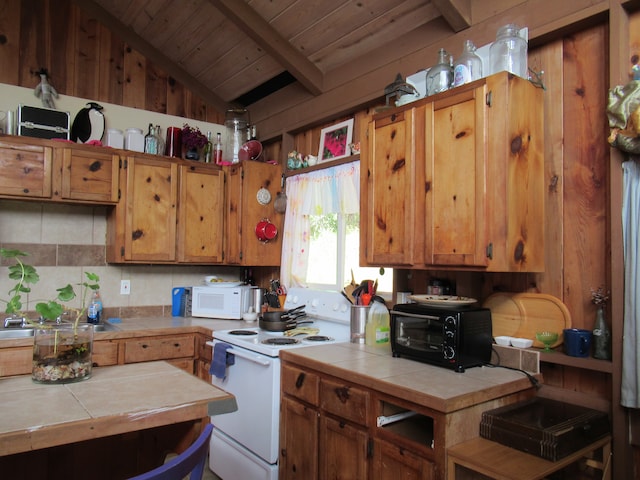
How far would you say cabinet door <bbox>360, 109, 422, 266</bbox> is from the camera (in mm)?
2270

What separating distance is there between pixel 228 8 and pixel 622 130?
240cm

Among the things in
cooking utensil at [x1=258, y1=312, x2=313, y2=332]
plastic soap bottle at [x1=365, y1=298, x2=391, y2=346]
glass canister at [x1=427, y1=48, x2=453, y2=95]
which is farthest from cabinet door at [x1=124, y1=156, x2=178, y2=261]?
glass canister at [x1=427, y1=48, x2=453, y2=95]

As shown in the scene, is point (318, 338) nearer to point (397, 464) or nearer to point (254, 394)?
point (254, 394)

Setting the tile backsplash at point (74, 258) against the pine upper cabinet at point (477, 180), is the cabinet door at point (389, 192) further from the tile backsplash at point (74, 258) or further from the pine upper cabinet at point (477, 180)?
the tile backsplash at point (74, 258)

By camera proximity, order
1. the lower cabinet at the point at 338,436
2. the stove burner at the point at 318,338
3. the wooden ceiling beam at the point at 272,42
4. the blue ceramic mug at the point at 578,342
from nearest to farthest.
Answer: the lower cabinet at the point at 338,436 → the blue ceramic mug at the point at 578,342 → the stove burner at the point at 318,338 → the wooden ceiling beam at the point at 272,42

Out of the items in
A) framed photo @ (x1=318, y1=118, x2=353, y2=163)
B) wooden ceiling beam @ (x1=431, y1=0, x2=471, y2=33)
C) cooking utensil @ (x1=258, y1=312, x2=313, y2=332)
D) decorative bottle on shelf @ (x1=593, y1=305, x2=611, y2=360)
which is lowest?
cooking utensil @ (x1=258, y1=312, x2=313, y2=332)

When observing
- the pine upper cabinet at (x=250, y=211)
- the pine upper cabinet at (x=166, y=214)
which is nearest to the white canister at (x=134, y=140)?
the pine upper cabinet at (x=166, y=214)

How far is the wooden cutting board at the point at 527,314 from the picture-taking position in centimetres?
202

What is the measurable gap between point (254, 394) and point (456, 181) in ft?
4.93

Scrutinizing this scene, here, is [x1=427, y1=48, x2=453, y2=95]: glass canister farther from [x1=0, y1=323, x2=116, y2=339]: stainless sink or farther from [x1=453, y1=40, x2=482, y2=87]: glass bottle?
[x1=0, y1=323, x2=116, y2=339]: stainless sink

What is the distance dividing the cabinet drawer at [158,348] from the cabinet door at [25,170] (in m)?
1.14

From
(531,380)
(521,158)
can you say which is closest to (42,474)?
(531,380)

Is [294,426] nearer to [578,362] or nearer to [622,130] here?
[578,362]

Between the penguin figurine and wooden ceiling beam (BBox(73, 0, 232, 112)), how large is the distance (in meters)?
0.68
